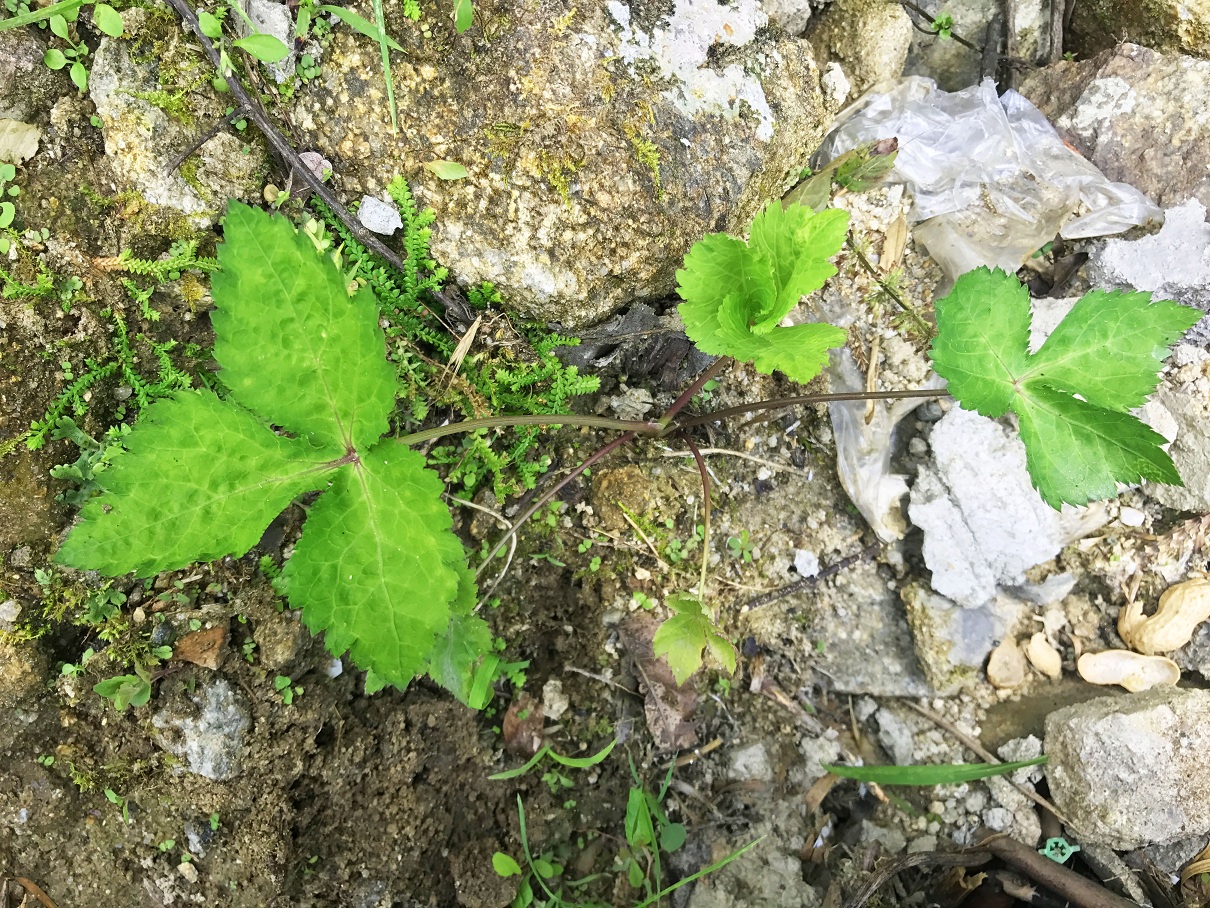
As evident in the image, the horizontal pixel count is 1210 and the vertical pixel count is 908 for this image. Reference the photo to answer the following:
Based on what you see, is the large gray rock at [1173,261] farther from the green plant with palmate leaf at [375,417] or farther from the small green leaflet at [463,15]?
the small green leaflet at [463,15]

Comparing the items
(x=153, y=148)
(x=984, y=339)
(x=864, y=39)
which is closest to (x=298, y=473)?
(x=153, y=148)

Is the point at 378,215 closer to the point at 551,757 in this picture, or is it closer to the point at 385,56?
the point at 385,56

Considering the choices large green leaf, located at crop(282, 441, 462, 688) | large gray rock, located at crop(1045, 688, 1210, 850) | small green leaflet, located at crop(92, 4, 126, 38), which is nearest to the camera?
large green leaf, located at crop(282, 441, 462, 688)

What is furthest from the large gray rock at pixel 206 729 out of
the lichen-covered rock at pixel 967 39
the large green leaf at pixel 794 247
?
the lichen-covered rock at pixel 967 39

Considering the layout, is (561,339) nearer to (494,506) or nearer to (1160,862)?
(494,506)

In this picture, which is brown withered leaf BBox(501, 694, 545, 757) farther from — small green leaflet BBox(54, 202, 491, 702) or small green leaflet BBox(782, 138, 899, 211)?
small green leaflet BBox(782, 138, 899, 211)

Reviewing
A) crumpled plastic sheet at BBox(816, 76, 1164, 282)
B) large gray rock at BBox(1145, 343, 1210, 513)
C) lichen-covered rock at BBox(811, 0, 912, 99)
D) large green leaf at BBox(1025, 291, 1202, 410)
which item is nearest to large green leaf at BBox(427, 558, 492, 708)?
large green leaf at BBox(1025, 291, 1202, 410)

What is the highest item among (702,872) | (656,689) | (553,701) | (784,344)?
(784,344)
